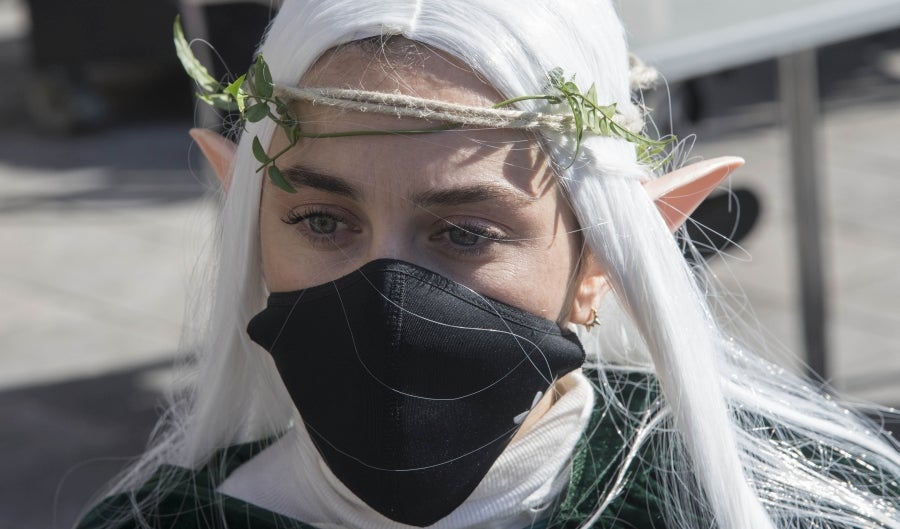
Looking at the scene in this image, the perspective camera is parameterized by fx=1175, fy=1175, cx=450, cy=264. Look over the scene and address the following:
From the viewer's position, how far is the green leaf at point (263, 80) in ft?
5.11

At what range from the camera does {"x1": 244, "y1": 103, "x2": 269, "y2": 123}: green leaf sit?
Answer: 155 centimetres

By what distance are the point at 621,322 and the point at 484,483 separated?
1.20 ft

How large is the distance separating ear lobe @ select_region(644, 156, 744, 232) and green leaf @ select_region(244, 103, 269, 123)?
53 centimetres

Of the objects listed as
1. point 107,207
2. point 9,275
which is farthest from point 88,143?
point 9,275

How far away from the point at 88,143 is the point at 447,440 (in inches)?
283

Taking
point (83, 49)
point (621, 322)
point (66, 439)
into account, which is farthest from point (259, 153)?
point (83, 49)

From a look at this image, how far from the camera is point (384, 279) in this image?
149 cm

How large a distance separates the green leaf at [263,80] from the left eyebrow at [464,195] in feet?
0.85

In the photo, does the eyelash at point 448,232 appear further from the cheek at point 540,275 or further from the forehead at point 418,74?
the forehead at point 418,74

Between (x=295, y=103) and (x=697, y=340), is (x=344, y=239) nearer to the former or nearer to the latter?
(x=295, y=103)

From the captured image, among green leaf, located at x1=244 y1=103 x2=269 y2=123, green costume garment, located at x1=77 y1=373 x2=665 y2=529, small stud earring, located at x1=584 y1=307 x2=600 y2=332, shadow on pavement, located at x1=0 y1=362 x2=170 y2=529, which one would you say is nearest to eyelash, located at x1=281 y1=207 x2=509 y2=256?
green leaf, located at x1=244 y1=103 x2=269 y2=123

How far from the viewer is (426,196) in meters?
1.47

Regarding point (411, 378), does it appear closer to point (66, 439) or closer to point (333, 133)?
point (333, 133)

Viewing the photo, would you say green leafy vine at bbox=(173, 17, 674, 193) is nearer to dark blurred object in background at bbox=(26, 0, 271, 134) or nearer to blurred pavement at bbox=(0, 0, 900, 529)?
blurred pavement at bbox=(0, 0, 900, 529)
